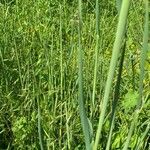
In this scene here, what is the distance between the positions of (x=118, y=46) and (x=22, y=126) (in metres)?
1.25

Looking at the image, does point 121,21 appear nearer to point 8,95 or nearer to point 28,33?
point 8,95

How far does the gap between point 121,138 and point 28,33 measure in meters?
1.06

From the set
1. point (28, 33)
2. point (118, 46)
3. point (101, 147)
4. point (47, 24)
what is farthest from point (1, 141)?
→ point (118, 46)

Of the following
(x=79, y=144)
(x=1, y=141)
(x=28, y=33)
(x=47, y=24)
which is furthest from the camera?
(x=47, y=24)

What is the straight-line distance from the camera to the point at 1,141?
175 centimetres

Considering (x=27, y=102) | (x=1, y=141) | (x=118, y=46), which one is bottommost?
(x=1, y=141)

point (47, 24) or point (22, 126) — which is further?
point (47, 24)

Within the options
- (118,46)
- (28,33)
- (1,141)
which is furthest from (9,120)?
(118,46)

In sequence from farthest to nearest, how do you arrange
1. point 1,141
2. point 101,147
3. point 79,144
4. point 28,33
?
point 28,33 → point 1,141 → point 79,144 → point 101,147

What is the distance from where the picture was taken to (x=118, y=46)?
1.55ft

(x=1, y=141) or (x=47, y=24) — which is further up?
(x=47, y=24)

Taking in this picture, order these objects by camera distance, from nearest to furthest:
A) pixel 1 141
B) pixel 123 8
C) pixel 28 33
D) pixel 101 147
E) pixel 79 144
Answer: pixel 123 8
pixel 101 147
pixel 79 144
pixel 1 141
pixel 28 33

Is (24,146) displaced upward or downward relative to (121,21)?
downward

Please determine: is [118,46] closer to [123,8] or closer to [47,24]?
[123,8]
